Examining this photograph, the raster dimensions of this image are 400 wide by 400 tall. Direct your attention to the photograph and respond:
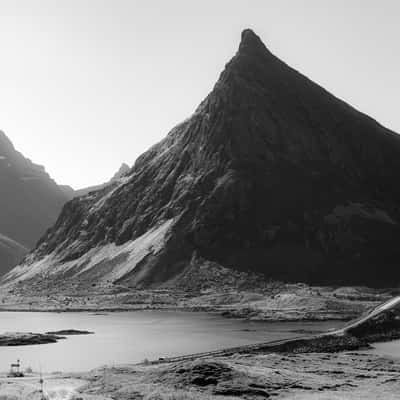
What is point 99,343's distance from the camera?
95.2 metres

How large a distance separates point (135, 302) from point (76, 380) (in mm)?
125380

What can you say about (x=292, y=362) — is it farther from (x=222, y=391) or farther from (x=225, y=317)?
(x=225, y=317)

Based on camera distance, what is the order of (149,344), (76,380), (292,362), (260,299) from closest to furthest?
(76,380)
(292,362)
(149,344)
(260,299)

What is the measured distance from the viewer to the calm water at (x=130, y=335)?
3147 inches

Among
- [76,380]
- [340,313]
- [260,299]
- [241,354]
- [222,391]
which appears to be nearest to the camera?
[222,391]

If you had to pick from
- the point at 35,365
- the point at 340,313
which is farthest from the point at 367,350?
the point at 340,313

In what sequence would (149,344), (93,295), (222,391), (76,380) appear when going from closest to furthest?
(222,391), (76,380), (149,344), (93,295)

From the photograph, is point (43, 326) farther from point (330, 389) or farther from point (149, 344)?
point (330, 389)

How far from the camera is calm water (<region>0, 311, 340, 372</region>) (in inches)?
3147

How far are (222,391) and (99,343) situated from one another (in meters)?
49.4

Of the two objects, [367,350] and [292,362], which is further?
[367,350]

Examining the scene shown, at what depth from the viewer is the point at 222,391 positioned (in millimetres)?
48438

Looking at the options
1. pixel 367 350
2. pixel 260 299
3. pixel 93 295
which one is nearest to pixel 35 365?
pixel 367 350

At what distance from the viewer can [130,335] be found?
4158 inches
